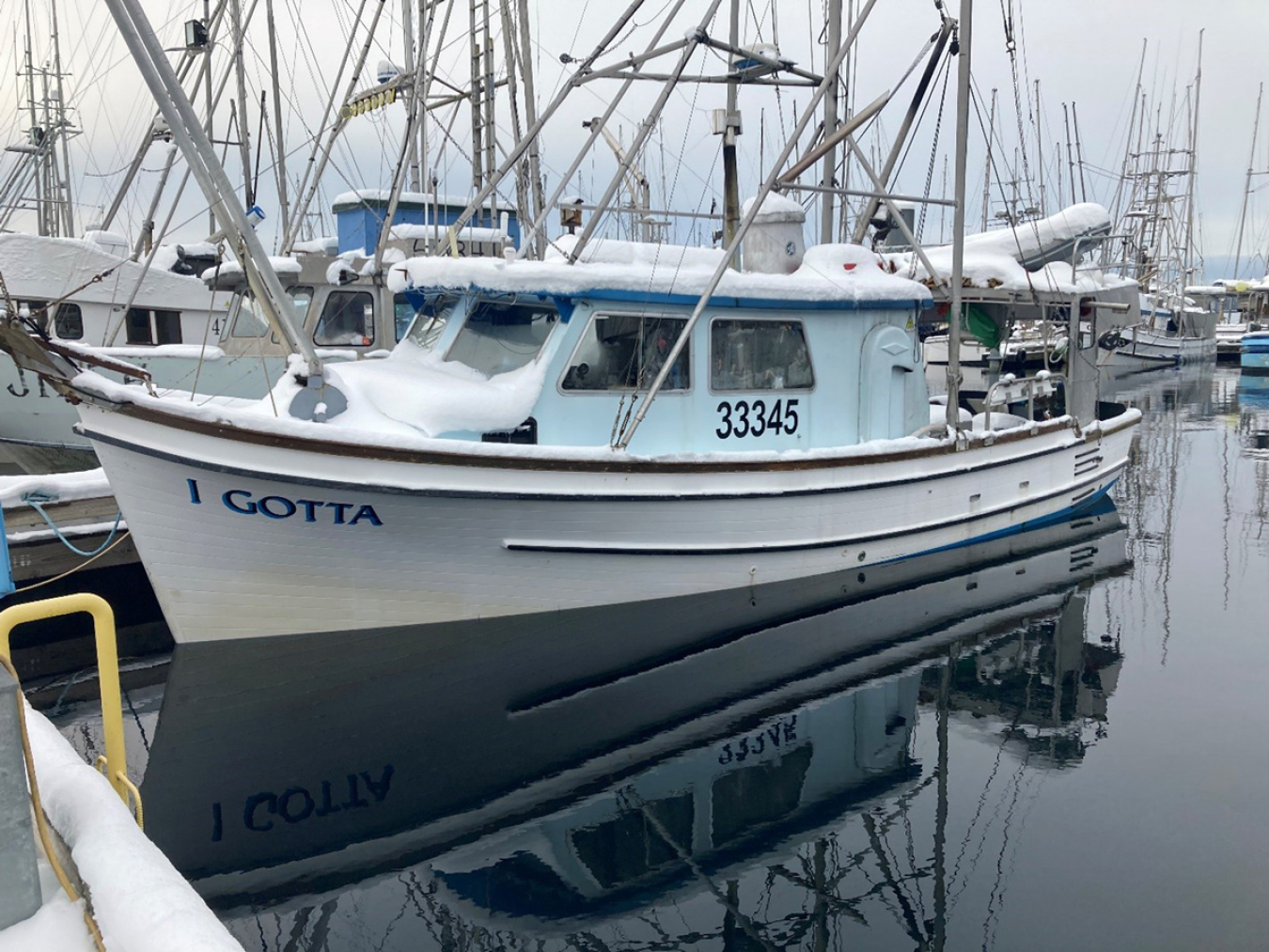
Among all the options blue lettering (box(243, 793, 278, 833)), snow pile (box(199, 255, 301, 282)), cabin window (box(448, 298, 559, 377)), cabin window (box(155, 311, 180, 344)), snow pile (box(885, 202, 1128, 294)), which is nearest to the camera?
blue lettering (box(243, 793, 278, 833))

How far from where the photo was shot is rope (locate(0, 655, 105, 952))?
8.19 ft

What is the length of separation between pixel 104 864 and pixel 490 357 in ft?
21.7

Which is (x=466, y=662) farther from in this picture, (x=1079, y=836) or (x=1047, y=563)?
(x=1047, y=563)

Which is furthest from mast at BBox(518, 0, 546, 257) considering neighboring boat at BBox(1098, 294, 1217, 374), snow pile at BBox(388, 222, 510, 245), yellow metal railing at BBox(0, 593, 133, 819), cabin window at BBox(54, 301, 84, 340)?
neighboring boat at BBox(1098, 294, 1217, 374)

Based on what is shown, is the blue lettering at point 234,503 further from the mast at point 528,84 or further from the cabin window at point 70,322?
the cabin window at point 70,322

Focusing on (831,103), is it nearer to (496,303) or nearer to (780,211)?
(780,211)

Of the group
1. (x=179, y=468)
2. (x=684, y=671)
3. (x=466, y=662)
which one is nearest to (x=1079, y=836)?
(x=684, y=671)

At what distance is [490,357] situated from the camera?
886 centimetres

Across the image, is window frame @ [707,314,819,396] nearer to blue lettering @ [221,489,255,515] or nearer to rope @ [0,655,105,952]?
blue lettering @ [221,489,255,515]

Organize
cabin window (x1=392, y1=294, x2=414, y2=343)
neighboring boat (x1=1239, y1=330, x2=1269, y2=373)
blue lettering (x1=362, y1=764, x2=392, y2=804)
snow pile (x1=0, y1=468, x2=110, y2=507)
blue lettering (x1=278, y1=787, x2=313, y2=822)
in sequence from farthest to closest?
neighboring boat (x1=1239, y1=330, x2=1269, y2=373) < cabin window (x1=392, y1=294, x2=414, y2=343) < snow pile (x1=0, y1=468, x2=110, y2=507) < blue lettering (x1=362, y1=764, x2=392, y2=804) < blue lettering (x1=278, y1=787, x2=313, y2=822)

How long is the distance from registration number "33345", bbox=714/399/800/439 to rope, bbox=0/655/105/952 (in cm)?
696

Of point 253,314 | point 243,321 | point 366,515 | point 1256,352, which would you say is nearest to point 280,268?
point 253,314

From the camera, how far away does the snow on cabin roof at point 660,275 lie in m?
8.34

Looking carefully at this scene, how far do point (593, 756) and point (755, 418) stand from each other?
416 centimetres
